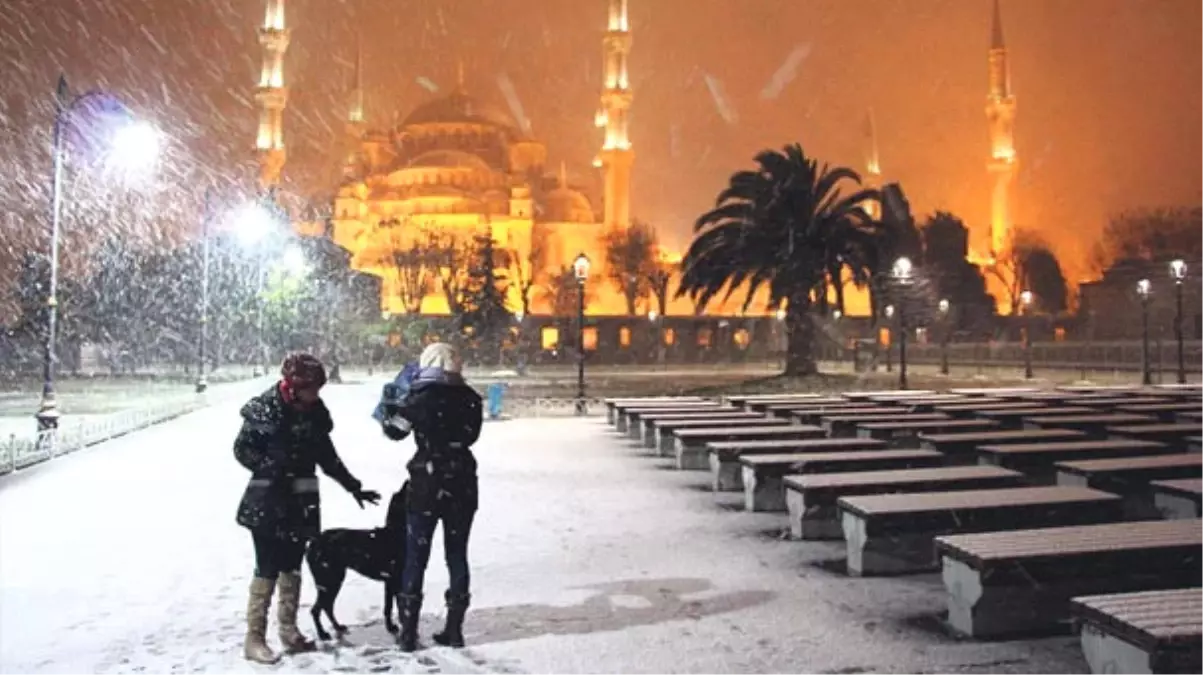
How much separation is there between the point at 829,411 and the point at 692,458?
3.78 metres

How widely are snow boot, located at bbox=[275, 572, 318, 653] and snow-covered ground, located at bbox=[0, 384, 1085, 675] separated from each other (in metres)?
0.17

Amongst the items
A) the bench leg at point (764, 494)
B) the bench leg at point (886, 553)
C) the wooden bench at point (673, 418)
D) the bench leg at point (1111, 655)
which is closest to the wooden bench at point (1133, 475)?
the bench leg at point (886, 553)

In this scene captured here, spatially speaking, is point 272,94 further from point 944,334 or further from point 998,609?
point 998,609

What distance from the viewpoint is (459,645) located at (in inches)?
242

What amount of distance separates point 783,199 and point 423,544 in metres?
29.8

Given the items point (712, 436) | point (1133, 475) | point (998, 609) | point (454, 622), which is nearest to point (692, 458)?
point (712, 436)

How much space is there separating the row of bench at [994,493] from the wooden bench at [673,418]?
0.17ft

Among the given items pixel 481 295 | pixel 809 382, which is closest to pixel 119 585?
pixel 809 382

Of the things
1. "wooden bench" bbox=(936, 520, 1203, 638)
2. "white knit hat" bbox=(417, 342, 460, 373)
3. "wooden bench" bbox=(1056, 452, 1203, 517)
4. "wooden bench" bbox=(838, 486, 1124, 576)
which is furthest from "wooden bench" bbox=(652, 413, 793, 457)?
"white knit hat" bbox=(417, 342, 460, 373)

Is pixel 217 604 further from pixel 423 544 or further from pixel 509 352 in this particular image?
pixel 509 352

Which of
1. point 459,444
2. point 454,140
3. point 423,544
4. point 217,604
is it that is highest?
point 454,140

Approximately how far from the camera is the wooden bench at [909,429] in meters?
14.5

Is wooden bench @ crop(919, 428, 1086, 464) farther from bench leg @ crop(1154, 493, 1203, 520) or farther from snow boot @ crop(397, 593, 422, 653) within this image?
snow boot @ crop(397, 593, 422, 653)

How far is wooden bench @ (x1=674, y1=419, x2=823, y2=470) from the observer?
13.7 meters
